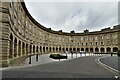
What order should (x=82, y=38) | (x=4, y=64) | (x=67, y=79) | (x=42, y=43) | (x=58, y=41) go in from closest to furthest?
(x=67, y=79)
(x=4, y=64)
(x=42, y=43)
(x=58, y=41)
(x=82, y=38)

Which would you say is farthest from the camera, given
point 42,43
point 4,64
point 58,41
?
point 58,41

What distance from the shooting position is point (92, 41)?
6988cm

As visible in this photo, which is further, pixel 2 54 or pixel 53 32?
pixel 53 32

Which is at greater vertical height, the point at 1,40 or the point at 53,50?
the point at 1,40

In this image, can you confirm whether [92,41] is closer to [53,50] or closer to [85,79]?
[53,50]

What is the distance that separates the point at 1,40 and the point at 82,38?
6352cm

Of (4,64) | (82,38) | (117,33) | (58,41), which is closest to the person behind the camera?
(4,64)

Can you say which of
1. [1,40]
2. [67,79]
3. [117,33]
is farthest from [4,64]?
[117,33]

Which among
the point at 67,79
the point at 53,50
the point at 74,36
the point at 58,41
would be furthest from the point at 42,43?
the point at 67,79

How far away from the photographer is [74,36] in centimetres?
7375

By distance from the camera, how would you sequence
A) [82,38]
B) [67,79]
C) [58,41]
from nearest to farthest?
1. [67,79]
2. [58,41]
3. [82,38]

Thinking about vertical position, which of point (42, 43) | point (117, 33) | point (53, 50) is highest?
point (117, 33)

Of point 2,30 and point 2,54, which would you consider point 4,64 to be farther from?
point 2,30

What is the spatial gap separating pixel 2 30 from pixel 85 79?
11154 millimetres
